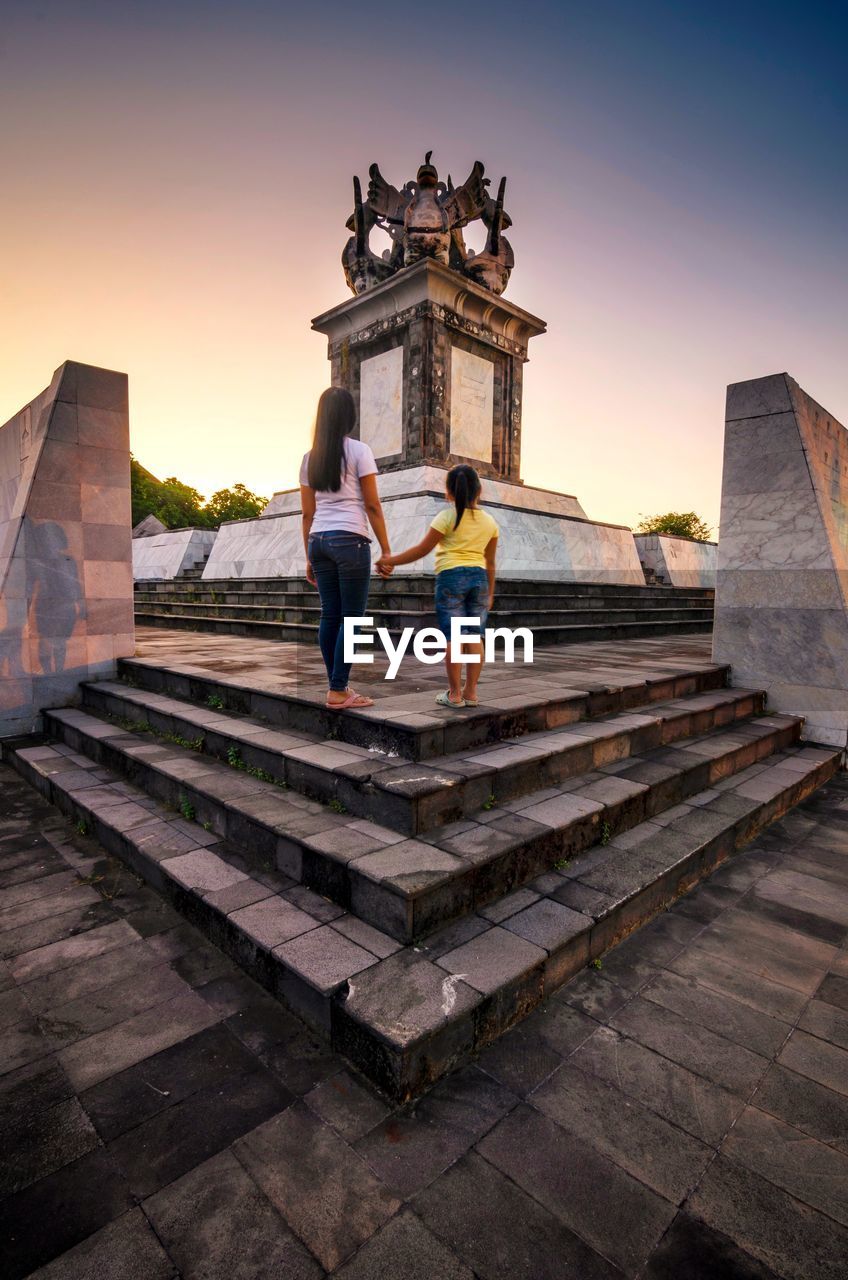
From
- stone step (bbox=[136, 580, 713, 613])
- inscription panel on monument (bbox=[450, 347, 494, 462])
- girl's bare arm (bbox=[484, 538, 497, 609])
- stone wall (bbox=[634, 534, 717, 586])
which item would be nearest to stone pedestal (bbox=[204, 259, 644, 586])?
inscription panel on monument (bbox=[450, 347, 494, 462])

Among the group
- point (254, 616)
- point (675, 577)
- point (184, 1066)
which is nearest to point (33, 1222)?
point (184, 1066)

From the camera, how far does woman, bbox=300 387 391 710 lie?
11.7 ft

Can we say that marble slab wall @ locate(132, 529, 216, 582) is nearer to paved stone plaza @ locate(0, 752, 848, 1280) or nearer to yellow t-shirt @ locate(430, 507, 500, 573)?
yellow t-shirt @ locate(430, 507, 500, 573)

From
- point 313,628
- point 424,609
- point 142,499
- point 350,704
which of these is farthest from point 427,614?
point 142,499

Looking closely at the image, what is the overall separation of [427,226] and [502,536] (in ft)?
29.9

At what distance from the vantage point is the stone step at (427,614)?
25.9ft

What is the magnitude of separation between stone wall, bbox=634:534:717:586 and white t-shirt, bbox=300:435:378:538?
49.0ft

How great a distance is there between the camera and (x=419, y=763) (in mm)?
3355

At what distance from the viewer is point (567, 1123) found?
6.00ft

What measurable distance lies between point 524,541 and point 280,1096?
11.8m

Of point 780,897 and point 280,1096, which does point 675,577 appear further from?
point 280,1096

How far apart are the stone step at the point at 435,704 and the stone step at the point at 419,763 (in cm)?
9

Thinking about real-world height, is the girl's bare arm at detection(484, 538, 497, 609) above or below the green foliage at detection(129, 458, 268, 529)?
below

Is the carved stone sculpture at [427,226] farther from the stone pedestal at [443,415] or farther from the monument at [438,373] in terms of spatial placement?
the stone pedestal at [443,415]
